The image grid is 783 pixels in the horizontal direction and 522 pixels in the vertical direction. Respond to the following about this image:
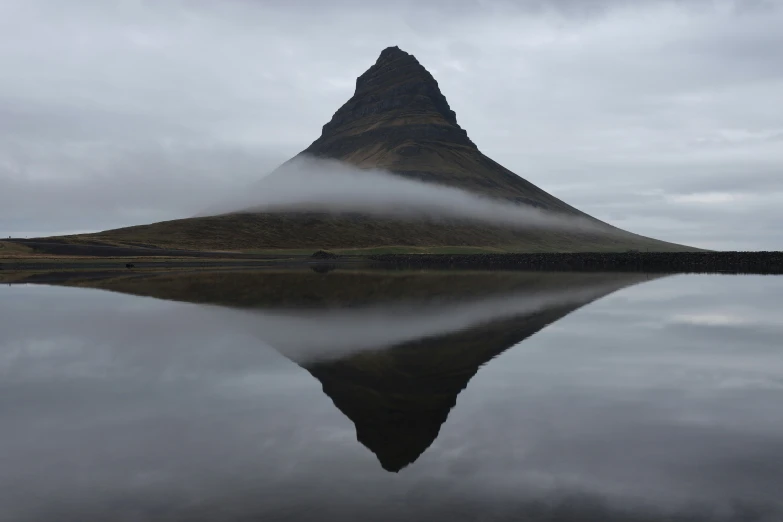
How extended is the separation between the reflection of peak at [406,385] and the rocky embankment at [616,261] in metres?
103

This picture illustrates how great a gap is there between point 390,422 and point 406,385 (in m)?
3.54

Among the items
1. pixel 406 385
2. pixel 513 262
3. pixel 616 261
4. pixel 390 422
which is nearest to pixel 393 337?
pixel 406 385

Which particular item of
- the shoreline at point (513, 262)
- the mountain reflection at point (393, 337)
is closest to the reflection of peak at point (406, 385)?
the mountain reflection at point (393, 337)

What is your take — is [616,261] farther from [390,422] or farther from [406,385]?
[390,422]

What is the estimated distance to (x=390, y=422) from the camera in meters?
14.0

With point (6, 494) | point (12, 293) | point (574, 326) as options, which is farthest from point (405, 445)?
point (12, 293)

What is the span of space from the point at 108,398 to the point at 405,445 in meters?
9.58

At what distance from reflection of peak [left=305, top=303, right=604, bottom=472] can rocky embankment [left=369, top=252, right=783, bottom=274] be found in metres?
103

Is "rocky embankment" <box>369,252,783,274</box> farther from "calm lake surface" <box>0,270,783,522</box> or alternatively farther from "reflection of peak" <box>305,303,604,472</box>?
"reflection of peak" <box>305,303,604,472</box>

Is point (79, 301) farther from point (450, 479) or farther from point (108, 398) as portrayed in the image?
point (450, 479)

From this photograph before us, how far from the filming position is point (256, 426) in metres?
13.8

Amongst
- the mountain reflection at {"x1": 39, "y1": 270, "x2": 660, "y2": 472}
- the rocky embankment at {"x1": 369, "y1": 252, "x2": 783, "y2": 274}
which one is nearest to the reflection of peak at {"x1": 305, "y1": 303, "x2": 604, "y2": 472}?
the mountain reflection at {"x1": 39, "y1": 270, "x2": 660, "y2": 472}

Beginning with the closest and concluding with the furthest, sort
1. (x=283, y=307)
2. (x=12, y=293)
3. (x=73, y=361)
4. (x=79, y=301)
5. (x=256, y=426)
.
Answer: (x=256, y=426) → (x=73, y=361) → (x=283, y=307) → (x=79, y=301) → (x=12, y=293)

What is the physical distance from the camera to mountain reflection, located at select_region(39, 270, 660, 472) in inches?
569
